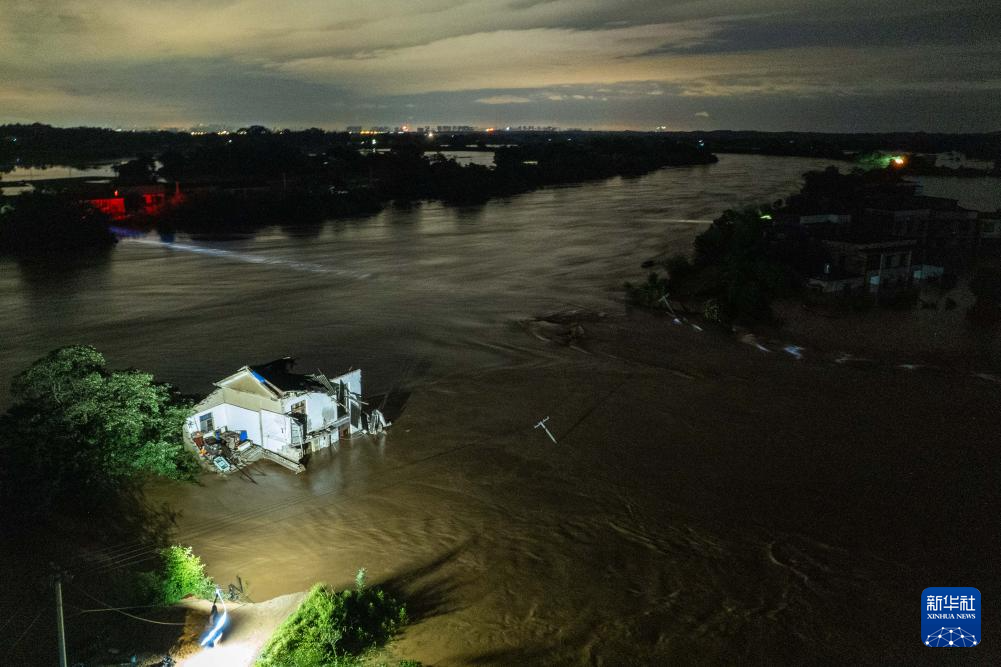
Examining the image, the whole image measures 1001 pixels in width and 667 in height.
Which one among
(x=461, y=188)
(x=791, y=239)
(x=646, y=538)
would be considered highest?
(x=461, y=188)

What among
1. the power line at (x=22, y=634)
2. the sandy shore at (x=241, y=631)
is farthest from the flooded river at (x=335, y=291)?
the power line at (x=22, y=634)

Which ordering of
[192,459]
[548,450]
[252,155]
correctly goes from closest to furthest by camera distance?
[192,459], [548,450], [252,155]

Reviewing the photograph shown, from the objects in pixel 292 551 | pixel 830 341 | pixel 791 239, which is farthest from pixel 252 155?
pixel 292 551

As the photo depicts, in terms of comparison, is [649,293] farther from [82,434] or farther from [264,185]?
[264,185]

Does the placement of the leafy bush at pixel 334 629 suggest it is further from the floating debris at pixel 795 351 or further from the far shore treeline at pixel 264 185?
the far shore treeline at pixel 264 185

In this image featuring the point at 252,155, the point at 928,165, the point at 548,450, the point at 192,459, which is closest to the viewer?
the point at 192,459

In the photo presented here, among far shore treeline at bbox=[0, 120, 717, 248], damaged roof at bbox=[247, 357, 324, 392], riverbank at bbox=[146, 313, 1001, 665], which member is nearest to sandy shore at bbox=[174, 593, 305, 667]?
riverbank at bbox=[146, 313, 1001, 665]

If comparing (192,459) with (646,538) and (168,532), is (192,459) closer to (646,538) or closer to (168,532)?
(168,532)

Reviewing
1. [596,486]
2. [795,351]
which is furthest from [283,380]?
[795,351]
